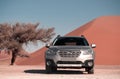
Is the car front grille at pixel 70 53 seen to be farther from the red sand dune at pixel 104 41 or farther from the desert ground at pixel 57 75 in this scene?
the red sand dune at pixel 104 41

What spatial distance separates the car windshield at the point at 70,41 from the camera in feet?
62.1

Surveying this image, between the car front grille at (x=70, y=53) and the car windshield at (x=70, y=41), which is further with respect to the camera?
the car windshield at (x=70, y=41)

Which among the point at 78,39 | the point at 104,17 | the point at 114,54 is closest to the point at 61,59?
the point at 78,39

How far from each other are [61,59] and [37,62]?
44.5m

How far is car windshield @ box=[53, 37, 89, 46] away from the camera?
18.9m

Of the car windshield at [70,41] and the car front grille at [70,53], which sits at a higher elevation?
the car windshield at [70,41]

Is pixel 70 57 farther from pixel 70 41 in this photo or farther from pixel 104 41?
pixel 104 41

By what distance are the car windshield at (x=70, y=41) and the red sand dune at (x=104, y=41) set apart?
3393 centimetres

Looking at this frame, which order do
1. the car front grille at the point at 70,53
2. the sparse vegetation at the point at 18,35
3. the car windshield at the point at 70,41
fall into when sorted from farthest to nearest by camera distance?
the sparse vegetation at the point at 18,35 < the car windshield at the point at 70,41 < the car front grille at the point at 70,53

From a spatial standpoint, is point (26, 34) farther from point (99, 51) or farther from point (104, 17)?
point (104, 17)

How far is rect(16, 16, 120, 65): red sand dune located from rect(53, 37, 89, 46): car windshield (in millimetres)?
33931

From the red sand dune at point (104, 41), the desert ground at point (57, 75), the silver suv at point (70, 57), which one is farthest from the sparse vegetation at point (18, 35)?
the silver suv at point (70, 57)

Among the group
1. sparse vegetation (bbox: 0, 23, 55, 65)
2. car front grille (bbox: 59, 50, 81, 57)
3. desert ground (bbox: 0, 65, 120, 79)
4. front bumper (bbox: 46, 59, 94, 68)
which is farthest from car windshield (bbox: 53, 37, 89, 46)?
sparse vegetation (bbox: 0, 23, 55, 65)

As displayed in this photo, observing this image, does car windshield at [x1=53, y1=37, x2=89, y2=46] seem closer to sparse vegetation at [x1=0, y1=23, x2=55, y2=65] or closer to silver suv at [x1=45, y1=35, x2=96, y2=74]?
silver suv at [x1=45, y1=35, x2=96, y2=74]
